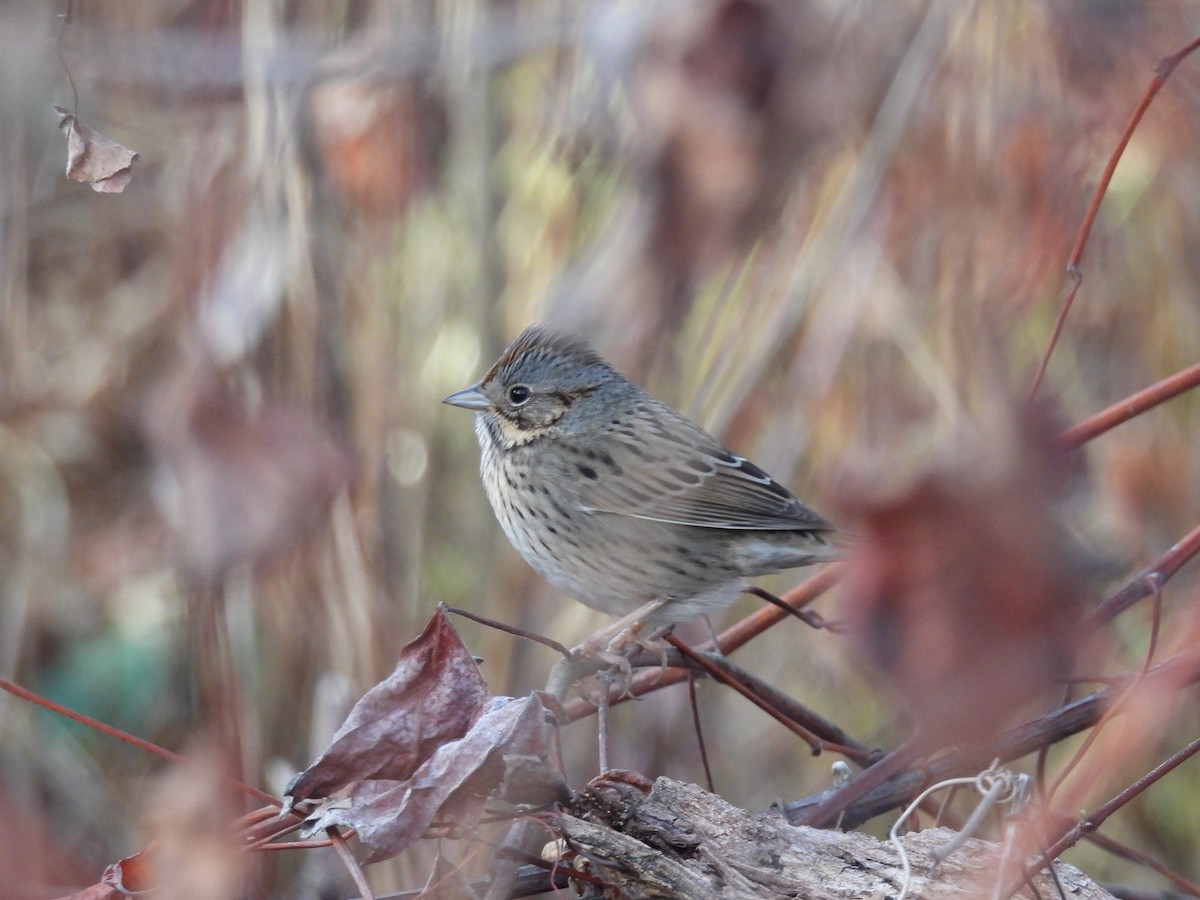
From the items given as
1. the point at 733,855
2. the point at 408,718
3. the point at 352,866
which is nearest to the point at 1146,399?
the point at 733,855

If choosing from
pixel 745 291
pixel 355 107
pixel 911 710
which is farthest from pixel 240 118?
pixel 911 710

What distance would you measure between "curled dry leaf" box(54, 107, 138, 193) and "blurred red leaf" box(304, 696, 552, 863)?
0.81m

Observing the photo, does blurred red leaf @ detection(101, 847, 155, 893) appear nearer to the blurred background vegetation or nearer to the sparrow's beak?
the blurred background vegetation

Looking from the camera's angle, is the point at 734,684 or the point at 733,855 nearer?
the point at 733,855

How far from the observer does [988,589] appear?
1.01 meters

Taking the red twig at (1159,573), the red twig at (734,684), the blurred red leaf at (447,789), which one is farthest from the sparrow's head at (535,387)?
the blurred red leaf at (447,789)

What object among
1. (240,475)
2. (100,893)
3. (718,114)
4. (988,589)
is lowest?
(100,893)

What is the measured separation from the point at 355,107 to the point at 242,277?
0.90 metres

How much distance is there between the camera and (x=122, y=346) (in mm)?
4641

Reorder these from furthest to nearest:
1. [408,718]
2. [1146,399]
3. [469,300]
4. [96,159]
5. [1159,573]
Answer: [469,300], [1146,399], [1159,573], [96,159], [408,718]

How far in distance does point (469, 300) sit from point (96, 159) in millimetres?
2131

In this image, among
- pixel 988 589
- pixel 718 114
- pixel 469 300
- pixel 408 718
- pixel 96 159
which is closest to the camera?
pixel 988 589

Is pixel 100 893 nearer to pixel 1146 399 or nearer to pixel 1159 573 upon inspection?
pixel 1159 573

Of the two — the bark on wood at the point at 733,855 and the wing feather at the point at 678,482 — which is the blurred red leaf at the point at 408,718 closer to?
the bark on wood at the point at 733,855
